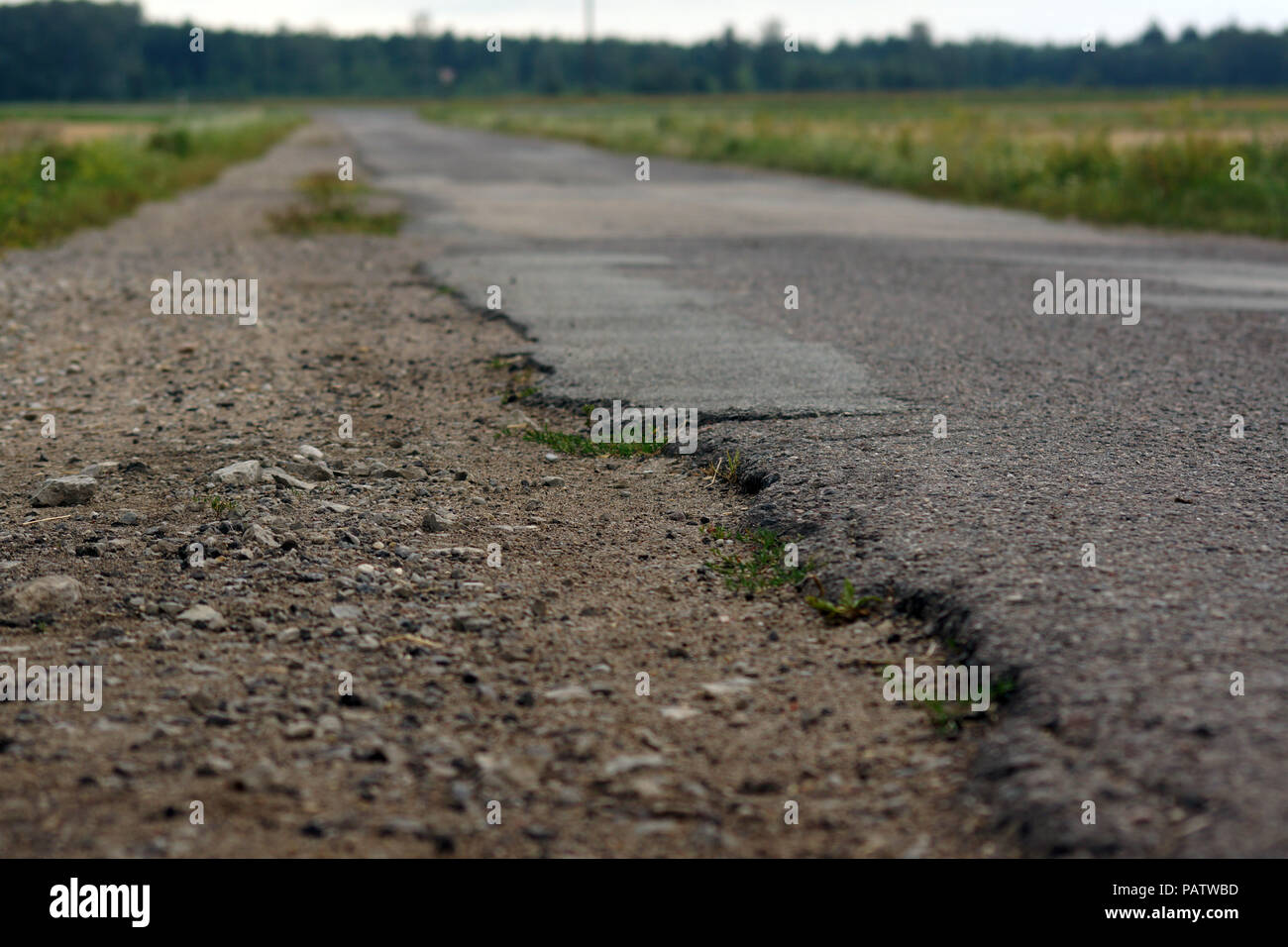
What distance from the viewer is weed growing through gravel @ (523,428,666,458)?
515 cm

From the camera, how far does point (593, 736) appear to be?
2785 mm

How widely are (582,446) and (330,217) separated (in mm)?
11266

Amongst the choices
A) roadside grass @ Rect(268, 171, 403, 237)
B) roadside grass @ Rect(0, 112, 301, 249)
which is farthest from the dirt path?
roadside grass @ Rect(0, 112, 301, 249)

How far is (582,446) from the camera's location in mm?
5262

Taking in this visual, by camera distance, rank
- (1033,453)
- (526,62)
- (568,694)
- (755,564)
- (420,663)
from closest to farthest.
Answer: (568,694) < (420,663) < (755,564) < (1033,453) < (526,62)

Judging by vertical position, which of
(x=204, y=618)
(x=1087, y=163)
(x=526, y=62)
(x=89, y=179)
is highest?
(x=526, y=62)

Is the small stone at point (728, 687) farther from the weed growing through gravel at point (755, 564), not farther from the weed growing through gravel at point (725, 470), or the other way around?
the weed growing through gravel at point (725, 470)

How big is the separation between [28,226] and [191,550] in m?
11.6

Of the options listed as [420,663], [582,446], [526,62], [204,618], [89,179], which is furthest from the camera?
[526,62]

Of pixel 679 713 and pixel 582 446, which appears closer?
pixel 679 713

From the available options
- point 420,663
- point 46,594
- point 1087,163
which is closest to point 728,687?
point 420,663

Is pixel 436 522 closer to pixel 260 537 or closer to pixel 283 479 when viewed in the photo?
pixel 260 537

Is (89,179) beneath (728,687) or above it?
above
